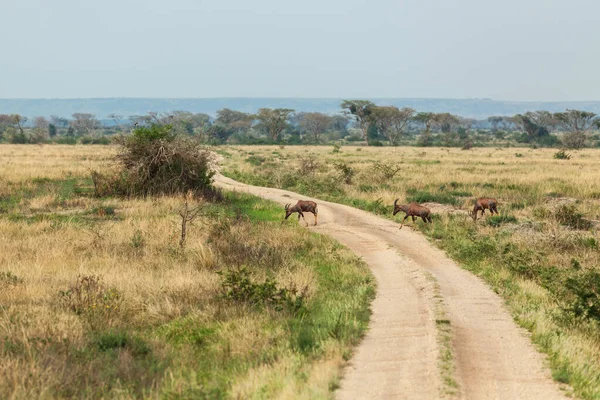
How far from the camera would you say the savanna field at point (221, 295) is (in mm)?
7422

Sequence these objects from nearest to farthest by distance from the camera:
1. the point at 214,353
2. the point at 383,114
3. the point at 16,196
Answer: the point at 214,353
the point at 16,196
the point at 383,114

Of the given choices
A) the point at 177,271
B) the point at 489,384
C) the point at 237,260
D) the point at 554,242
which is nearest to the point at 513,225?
the point at 554,242

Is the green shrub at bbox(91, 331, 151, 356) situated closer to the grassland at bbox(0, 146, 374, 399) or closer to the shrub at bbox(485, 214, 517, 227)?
the grassland at bbox(0, 146, 374, 399)

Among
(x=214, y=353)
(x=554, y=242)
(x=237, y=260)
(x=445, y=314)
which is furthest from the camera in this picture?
(x=554, y=242)

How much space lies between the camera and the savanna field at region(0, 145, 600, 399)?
292 inches

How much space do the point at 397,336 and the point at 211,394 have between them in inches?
124

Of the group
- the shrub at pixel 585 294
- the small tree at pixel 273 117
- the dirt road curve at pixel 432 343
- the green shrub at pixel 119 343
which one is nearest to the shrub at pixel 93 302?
the green shrub at pixel 119 343

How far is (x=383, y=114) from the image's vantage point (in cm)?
10369

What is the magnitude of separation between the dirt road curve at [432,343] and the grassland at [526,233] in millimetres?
361

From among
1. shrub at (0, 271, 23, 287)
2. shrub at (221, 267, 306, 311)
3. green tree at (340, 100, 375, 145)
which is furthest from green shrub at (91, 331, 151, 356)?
green tree at (340, 100, 375, 145)

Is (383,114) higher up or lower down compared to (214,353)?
higher up

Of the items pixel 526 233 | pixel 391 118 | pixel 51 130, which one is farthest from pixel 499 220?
pixel 51 130

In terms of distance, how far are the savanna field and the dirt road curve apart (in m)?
0.29

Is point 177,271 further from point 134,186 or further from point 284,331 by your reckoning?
point 134,186
